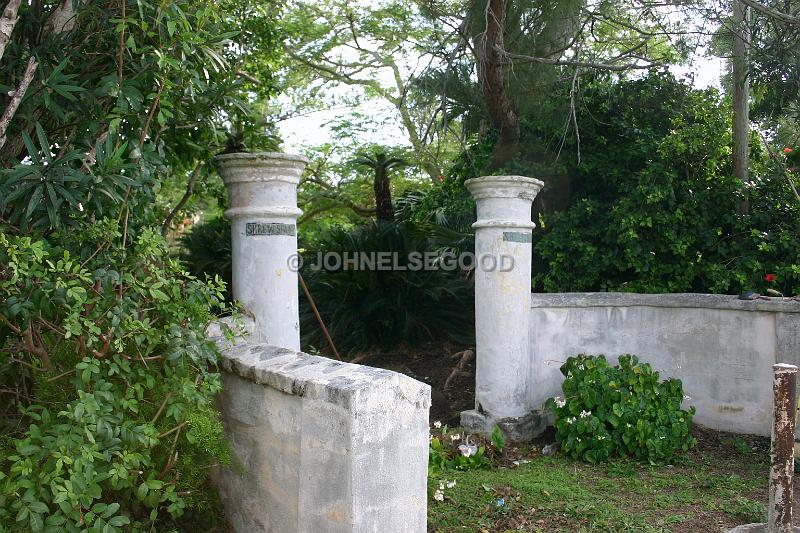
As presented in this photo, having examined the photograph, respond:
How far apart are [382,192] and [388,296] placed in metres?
1.54

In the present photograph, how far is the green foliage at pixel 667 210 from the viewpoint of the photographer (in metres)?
6.49

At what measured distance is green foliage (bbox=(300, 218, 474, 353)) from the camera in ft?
25.4

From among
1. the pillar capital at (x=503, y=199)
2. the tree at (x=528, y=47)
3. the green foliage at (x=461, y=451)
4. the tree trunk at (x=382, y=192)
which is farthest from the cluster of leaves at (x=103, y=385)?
the tree trunk at (x=382, y=192)

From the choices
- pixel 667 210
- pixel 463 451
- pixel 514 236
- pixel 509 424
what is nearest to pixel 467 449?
pixel 463 451

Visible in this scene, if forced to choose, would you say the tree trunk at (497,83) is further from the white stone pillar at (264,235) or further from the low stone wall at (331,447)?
the low stone wall at (331,447)

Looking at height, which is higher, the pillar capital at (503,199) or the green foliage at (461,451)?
the pillar capital at (503,199)

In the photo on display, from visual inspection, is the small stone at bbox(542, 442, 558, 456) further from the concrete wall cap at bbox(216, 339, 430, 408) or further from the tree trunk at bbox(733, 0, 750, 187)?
the tree trunk at bbox(733, 0, 750, 187)

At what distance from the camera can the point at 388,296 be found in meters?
→ 7.84

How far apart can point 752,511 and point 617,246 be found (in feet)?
10.6

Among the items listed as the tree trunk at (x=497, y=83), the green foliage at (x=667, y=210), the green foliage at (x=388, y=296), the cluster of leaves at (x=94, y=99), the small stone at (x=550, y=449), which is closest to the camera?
the cluster of leaves at (x=94, y=99)

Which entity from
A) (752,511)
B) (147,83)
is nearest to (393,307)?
(752,511)

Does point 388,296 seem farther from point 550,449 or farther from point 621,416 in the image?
point 621,416

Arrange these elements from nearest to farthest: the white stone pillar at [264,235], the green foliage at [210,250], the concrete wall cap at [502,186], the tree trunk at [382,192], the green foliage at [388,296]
→ the white stone pillar at [264,235]
the concrete wall cap at [502,186]
the green foliage at [388,296]
the green foliage at [210,250]
the tree trunk at [382,192]

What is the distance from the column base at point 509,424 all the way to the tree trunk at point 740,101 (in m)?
3.06
